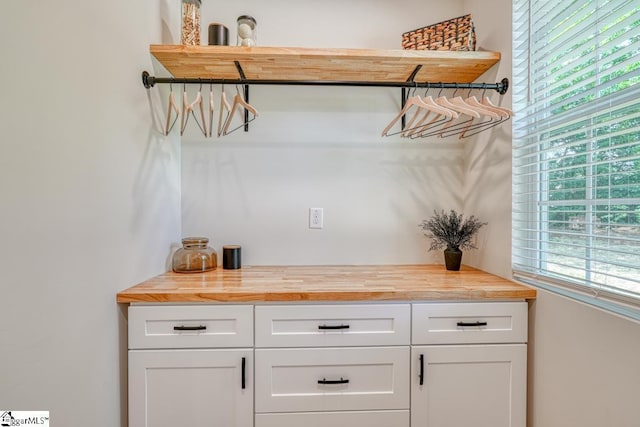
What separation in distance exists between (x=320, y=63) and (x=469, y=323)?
1.36m

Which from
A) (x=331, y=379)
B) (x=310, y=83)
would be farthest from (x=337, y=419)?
(x=310, y=83)

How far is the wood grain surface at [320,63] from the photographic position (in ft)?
4.28

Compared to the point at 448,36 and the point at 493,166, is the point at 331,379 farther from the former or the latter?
the point at 448,36

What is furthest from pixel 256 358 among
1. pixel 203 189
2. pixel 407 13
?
pixel 407 13

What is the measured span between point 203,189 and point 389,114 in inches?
47.1

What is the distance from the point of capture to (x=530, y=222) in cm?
125

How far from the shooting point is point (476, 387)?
118 cm

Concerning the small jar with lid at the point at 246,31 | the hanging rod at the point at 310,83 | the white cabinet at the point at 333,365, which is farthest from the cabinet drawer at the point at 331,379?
the small jar with lid at the point at 246,31

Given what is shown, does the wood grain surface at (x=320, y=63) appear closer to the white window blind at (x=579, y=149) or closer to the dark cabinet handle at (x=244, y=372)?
the white window blind at (x=579, y=149)

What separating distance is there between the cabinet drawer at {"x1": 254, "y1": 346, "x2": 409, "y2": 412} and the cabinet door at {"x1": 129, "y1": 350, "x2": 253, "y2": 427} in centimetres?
7

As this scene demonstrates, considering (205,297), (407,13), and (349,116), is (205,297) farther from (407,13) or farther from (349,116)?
(407,13)

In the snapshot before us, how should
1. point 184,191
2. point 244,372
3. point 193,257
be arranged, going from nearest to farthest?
point 244,372 < point 193,257 < point 184,191

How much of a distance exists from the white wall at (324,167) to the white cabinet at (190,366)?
58cm

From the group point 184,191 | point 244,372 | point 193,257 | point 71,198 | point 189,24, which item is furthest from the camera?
point 184,191
